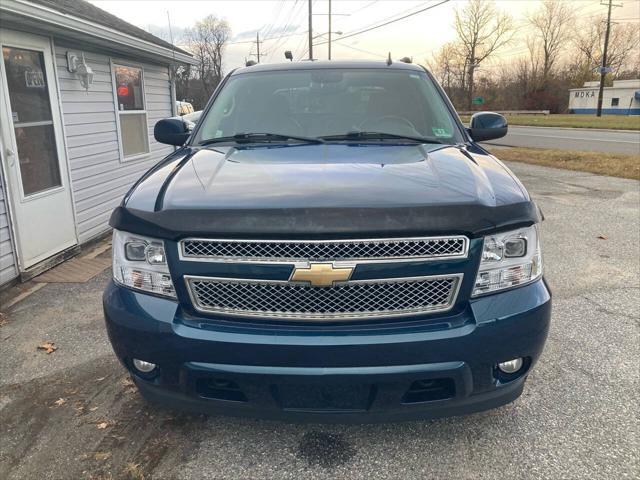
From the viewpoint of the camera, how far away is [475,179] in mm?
2307

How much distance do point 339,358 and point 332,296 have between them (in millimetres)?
241

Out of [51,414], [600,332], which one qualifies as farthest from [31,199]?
[600,332]

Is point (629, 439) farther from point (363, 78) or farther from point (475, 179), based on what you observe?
point (363, 78)

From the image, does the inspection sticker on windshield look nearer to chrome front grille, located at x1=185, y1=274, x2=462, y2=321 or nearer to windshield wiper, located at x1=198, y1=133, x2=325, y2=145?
windshield wiper, located at x1=198, y1=133, x2=325, y2=145

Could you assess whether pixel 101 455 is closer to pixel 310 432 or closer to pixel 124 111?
pixel 310 432

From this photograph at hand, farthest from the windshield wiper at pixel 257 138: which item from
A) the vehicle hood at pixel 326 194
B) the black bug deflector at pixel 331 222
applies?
the black bug deflector at pixel 331 222

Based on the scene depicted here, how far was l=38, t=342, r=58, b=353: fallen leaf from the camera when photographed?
3473mm

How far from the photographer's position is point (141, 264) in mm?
2154

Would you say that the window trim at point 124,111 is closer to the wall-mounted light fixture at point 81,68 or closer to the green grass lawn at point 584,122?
the wall-mounted light fixture at point 81,68

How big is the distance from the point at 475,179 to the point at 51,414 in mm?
2494

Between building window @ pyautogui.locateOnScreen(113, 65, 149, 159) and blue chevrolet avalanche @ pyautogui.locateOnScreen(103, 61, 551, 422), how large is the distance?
19.9 feet

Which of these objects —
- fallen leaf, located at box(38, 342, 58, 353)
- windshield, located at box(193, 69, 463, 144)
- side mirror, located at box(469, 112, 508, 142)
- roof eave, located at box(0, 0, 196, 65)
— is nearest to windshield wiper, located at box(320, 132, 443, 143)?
windshield, located at box(193, 69, 463, 144)

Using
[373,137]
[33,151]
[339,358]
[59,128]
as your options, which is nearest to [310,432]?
[339,358]

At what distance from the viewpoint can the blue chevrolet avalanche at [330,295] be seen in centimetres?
198
